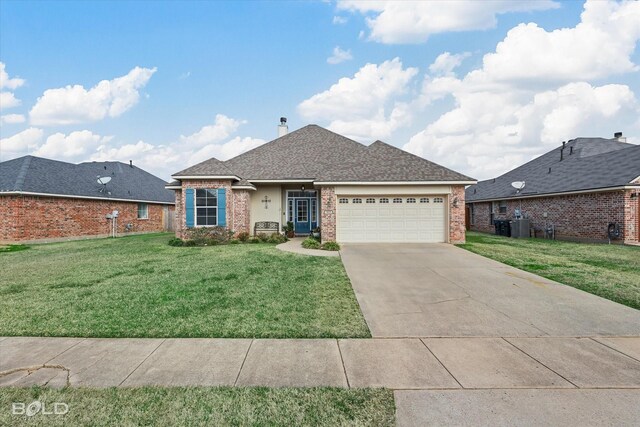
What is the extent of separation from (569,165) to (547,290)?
17634 mm

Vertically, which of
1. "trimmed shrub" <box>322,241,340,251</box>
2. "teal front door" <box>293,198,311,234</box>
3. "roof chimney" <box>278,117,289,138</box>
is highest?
"roof chimney" <box>278,117,289,138</box>

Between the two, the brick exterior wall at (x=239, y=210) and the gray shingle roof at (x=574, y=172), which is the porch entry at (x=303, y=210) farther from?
the gray shingle roof at (x=574, y=172)

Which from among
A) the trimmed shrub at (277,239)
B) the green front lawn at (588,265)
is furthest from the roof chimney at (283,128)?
the green front lawn at (588,265)

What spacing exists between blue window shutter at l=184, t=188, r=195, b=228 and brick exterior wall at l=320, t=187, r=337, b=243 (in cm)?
679

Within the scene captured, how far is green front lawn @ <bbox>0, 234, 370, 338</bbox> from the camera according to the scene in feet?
15.3

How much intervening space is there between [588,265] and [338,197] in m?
9.55

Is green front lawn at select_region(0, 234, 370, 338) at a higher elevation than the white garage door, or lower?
lower

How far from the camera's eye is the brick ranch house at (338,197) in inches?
576

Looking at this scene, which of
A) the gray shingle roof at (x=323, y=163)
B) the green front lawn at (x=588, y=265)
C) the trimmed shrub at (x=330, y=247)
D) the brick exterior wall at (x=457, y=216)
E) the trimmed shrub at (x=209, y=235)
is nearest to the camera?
the green front lawn at (x=588, y=265)

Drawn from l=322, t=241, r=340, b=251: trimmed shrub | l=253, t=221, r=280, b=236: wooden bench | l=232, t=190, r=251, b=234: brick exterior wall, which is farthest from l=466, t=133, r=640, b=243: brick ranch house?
l=232, t=190, r=251, b=234: brick exterior wall

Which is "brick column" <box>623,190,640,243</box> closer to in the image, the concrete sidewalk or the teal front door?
the concrete sidewalk

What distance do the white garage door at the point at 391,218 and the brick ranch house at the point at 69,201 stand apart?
1710 centimetres

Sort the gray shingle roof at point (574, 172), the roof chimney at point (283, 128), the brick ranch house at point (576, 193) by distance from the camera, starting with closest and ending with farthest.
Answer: the brick ranch house at point (576, 193) < the gray shingle roof at point (574, 172) < the roof chimney at point (283, 128)

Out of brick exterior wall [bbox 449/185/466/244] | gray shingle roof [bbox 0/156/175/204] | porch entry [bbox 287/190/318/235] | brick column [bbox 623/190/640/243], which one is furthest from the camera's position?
porch entry [bbox 287/190/318/235]
